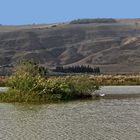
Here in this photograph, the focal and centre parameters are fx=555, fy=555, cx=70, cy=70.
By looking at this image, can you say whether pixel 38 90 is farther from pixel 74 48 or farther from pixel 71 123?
pixel 74 48

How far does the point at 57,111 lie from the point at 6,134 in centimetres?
1019

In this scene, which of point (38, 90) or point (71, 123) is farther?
point (38, 90)

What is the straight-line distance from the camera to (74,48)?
176750mm

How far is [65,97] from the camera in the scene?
4512 centimetres

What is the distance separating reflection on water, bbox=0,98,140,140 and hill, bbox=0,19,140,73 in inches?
4205

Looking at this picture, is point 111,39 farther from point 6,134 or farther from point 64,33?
point 6,134

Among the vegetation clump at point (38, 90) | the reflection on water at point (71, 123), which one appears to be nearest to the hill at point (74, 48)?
the vegetation clump at point (38, 90)

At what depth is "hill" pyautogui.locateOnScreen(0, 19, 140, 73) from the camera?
156 meters

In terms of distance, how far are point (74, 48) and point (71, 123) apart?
151m

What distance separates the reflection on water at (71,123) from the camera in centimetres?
2198

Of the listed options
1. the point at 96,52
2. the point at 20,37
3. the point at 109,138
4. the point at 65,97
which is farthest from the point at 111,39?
the point at 109,138

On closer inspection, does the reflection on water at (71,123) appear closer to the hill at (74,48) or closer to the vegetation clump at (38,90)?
the vegetation clump at (38,90)

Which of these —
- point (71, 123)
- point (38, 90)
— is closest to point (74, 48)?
point (38, 90)

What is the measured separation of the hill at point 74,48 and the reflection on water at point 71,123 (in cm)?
10681
